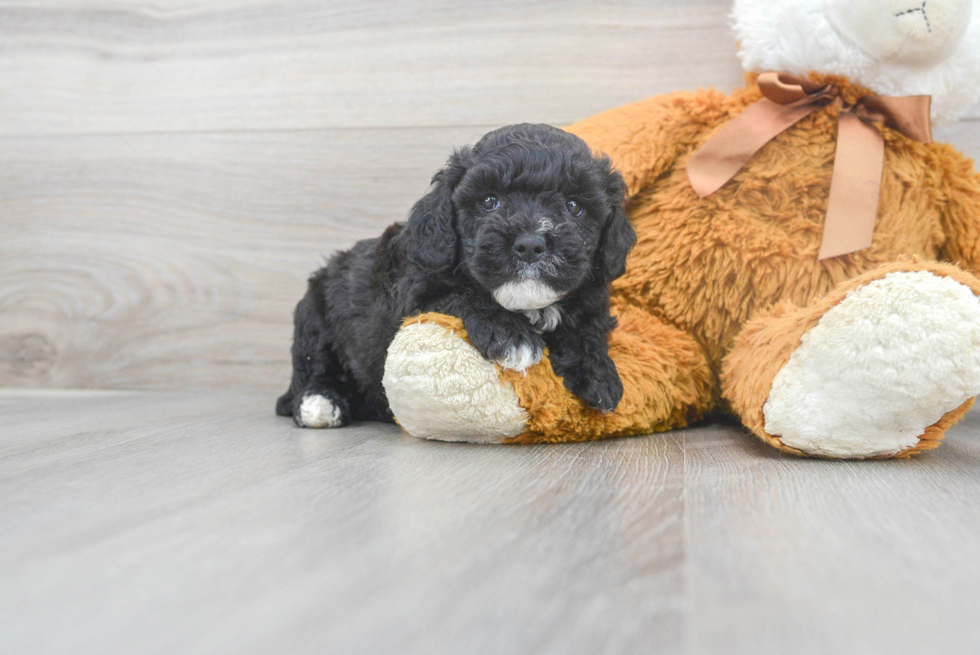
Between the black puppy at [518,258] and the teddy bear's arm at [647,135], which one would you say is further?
the teddy bear's arm at [647,135]

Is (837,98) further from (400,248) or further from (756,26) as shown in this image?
(400,248)

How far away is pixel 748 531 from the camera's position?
76 cm

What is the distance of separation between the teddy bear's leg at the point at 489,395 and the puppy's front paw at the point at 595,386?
0.06ft

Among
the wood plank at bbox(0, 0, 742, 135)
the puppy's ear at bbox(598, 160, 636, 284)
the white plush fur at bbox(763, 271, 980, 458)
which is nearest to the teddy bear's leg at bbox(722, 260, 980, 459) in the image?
the white plush fur at bbox(763, 271, 980, 458)

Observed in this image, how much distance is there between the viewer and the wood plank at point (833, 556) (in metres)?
0.55

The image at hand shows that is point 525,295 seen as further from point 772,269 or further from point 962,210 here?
point 962,210

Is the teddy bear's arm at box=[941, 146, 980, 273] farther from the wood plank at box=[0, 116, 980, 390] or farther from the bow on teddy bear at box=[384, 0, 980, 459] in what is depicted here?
the wood plank at box=[0, 116, 980, 390]

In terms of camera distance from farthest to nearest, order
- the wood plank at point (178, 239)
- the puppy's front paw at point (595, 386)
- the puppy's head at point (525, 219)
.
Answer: the wood plank at point (178, 239) < the puppy's front paw at point (595, 386) < the puppy's head at point (525, 219)

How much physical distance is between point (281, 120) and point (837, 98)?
4.59 feet

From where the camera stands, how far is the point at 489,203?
3.94ft

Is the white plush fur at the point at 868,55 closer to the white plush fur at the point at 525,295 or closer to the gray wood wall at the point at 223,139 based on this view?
the gray wood wall at the point at 223,139

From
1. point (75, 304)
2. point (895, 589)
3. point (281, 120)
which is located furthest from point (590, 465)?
point (75, 304)

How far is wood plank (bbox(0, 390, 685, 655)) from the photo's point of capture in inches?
21.8

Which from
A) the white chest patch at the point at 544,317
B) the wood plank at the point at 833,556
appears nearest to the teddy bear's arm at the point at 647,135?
the white chest patch at the point at 544,317
